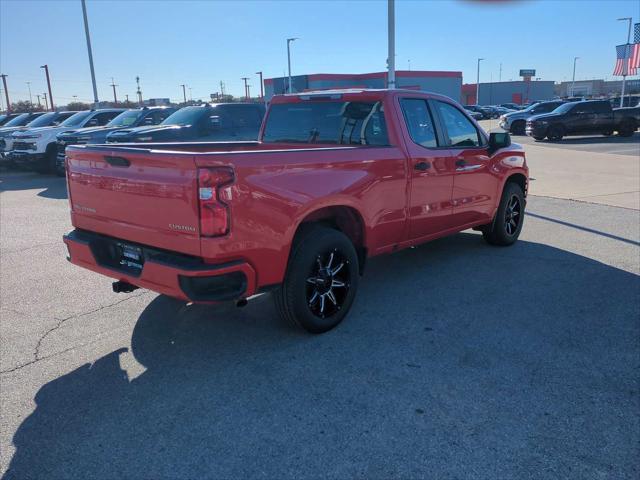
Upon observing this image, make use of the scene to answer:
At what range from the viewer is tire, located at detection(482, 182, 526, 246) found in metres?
6.77

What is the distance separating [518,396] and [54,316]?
393 cm

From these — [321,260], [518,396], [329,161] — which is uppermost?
[329,161]

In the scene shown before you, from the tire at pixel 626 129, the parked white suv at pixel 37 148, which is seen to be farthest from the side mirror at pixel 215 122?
the tire at pixel 626 129

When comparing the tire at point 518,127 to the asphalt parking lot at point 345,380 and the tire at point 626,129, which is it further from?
the asphalt parking lot at point 345,380

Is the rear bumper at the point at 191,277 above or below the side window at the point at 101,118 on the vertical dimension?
below

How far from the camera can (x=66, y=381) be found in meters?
3.63

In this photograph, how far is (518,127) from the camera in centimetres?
3141

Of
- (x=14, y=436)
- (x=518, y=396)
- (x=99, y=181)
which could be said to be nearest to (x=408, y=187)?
(x=518, y=396)

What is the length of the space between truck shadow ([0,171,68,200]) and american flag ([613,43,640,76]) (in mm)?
32458

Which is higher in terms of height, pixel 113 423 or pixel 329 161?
pixel 329 161

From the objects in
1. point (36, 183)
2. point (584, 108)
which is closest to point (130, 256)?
point (36, 183)

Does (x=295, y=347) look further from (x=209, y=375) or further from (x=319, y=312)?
(x=209, y=375)

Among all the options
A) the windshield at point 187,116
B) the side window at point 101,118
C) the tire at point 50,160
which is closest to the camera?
the windshield at point 187,116

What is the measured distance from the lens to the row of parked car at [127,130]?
12035mm
